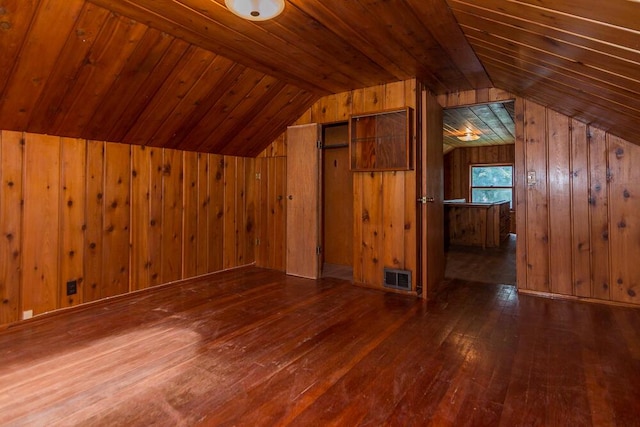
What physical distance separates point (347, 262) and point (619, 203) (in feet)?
9.64

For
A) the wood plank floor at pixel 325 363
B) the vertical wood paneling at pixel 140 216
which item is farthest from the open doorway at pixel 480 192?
the vertical wood paneling at pixel 140 216

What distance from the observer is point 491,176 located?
31.0ft

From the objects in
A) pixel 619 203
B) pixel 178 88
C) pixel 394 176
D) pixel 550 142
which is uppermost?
pixel 178 88

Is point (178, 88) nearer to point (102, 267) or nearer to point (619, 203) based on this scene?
point (102, 267)

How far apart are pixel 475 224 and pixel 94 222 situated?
5939 mm

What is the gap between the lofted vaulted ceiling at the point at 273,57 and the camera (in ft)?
5.48

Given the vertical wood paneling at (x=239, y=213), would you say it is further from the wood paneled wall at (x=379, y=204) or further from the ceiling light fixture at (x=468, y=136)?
the ceiling light fixture at (x=468, y=136)

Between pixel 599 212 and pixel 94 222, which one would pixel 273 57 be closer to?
pixel 94 222

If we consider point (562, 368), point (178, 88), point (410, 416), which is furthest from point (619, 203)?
point (178, 88)

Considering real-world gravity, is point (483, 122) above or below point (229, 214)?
above

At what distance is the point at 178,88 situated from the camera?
9.71 ft

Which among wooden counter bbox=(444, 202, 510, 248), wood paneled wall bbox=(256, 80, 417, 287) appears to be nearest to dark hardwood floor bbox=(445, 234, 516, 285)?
wooden counter bbox=(444, 202, 510, 248)

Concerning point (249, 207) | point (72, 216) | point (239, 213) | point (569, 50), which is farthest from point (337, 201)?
point (569, 50)

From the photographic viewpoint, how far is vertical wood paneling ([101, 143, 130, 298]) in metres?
3.24
